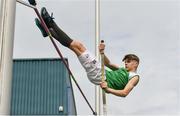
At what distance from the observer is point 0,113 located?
4.49 m

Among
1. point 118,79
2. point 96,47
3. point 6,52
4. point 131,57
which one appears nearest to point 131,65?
point 131,57

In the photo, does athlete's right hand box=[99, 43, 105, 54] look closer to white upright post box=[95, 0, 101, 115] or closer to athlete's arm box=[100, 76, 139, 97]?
white upright post box=[95, 0, 101, 115]

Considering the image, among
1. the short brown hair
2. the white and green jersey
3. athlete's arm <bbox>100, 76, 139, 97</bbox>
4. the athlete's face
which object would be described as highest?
the short brown hair

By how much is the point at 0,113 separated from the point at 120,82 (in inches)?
82.4

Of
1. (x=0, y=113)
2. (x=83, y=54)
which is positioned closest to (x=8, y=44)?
(x=0, y=113)

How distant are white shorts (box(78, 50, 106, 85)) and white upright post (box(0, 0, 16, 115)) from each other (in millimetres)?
1496

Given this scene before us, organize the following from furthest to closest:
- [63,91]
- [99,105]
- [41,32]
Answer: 1. [63,91]
2. [41,32]
3. [99,105]

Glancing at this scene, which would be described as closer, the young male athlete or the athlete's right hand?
the athlete's right hand

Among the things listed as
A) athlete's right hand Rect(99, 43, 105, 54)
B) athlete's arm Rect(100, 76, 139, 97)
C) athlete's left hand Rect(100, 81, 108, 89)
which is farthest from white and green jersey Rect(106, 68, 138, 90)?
athlete's right hand Rect(99, 43, 105, 54)

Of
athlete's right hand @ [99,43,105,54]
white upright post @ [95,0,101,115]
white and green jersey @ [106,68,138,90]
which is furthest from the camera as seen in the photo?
white and green jersey @ [106,68,138,90]

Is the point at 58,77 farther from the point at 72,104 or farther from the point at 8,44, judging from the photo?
the point at 8,44

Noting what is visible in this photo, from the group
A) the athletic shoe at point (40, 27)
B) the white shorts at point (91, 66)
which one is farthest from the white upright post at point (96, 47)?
the athletic shoe at point (40, 27)

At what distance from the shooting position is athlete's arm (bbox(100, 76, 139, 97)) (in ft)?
18.6

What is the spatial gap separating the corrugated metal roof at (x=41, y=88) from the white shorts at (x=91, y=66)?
13.7 metres
